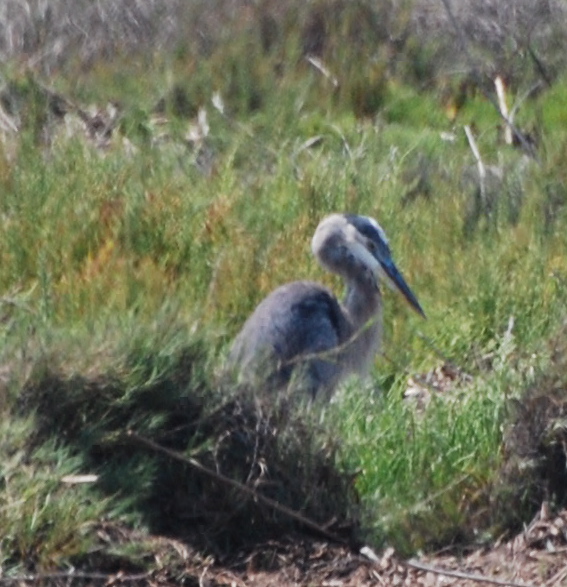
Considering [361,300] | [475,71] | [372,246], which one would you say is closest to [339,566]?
[372,246]

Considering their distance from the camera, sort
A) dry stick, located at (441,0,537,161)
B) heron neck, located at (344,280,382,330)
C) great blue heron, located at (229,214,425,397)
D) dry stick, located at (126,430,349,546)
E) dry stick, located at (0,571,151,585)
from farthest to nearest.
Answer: heron neck, located at (344,280,382,330) → dry stick, located at (441,0,537,161) → great blue heron, located at (229,214,425,397) → dry stick, located at (126,430,349,546) → dry stick, located at (0,571,151,585)

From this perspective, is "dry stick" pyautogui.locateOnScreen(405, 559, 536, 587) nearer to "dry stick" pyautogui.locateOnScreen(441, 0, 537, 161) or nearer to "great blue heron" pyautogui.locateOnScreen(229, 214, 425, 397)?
"great blue heron" pyautogui.locateOnScreen(229, 214, 425, 397)

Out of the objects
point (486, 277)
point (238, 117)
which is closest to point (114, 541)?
point (486, 277)

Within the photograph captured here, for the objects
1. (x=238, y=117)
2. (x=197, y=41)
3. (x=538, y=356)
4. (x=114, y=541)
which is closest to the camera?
(x=114, y=541)

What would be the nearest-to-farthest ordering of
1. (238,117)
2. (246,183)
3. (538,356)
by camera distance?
(538,356), (246,183), (238,117)

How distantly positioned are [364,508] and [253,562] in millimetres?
488

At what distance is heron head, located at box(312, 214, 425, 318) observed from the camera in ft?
27.0

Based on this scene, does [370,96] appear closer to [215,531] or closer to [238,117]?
[238,117]

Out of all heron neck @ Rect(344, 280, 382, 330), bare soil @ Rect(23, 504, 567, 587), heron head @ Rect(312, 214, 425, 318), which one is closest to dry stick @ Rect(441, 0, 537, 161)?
heron head @ Rect(312, 214, 425, 318)

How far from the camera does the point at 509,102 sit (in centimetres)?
1320

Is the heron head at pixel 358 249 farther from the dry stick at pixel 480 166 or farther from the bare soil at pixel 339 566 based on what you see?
the bare soil at pixel 339 566

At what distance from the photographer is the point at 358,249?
8.30 m

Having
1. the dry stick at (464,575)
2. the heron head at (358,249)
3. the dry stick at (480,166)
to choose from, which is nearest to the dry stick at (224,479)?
the dry stick at (464,575)

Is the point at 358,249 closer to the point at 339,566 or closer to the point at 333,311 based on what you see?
the point at 333,311
